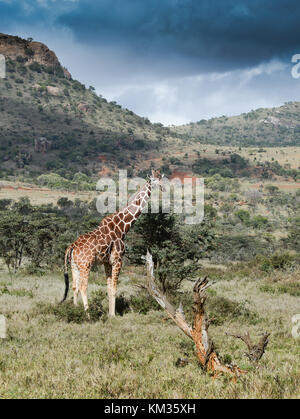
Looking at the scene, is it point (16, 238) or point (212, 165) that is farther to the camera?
point (212, 165)

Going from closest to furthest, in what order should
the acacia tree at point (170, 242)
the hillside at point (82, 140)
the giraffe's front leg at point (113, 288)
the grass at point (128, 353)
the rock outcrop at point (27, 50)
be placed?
the grass at point (128, 353) → the giraffe's front leg at point (113, 288) → the acacia tree at point (170, 242) → the hillside at point (82, 140) → the rock outcrop at point (27, 50)

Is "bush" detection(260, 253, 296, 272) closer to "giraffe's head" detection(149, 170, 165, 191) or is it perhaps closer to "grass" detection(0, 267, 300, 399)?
"grass" detection(0, 267, 300, 399)

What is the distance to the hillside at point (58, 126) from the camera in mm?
103812

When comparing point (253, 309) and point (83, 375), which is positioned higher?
point (83, 375)

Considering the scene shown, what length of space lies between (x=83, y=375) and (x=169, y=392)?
1.33m

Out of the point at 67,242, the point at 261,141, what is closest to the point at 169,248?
the point at 67,242

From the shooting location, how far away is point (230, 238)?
38.9 meters

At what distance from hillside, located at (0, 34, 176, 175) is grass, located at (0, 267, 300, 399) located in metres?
89.3

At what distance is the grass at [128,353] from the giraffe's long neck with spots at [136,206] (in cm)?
240

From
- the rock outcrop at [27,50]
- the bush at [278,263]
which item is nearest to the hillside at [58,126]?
the rock outcrop at [27,50]

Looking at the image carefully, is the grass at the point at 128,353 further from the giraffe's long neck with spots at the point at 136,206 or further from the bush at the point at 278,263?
the bush at the point at 278,263

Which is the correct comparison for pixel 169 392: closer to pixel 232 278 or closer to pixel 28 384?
pixel 28 384

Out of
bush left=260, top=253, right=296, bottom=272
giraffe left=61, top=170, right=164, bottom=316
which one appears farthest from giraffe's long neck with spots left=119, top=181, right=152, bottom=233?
bush left=260, top=253, right=296, bottom=272
